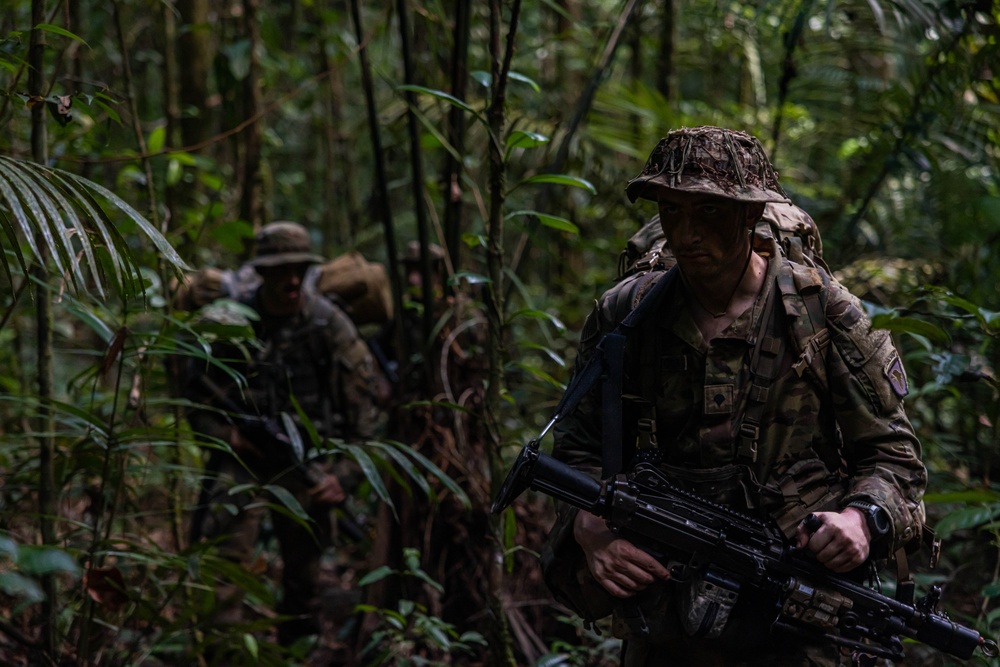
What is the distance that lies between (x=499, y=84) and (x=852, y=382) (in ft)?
4.69

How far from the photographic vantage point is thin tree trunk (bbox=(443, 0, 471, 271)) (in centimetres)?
419

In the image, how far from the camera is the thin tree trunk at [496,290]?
3.15m

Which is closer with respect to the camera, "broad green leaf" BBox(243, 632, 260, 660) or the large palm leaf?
the large palm leaf

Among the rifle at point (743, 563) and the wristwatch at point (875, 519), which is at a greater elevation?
the wristwatch at point (875, 519)

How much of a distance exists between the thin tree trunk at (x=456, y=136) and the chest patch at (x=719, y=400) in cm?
182

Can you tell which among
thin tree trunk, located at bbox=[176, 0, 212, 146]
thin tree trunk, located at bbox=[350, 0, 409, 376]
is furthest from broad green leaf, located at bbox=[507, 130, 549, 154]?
thin tree trunk, located at bbox=[176, 0, 212, 146]

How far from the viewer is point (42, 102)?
296 cm

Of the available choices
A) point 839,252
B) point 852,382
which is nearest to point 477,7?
point 839,252

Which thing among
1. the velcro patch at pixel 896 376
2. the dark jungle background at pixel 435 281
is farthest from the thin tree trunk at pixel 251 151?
the velcro patch at pixel 896 376

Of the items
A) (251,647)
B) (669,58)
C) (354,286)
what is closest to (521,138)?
(251,647)

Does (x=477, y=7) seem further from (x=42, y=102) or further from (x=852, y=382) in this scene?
(x=852, y=382)

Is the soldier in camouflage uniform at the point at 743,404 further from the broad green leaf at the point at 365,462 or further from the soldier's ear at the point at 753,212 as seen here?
the broad green leaf at the point at 365,462

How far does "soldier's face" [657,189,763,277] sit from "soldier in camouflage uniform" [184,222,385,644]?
11.7 feet

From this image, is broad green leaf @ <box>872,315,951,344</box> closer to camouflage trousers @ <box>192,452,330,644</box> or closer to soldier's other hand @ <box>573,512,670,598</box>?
soldier's other hand @ <box>573,512,670,598</box>
